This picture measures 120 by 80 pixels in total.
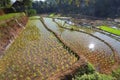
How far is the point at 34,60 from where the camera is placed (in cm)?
1834

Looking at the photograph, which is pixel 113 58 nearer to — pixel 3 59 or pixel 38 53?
pixel 38 53

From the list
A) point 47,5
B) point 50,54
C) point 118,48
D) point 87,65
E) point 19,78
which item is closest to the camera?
point 19,78

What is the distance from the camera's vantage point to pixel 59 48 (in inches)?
906

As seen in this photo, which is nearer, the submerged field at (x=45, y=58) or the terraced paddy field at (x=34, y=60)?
the terraced paddy field at (x=34, y=60)

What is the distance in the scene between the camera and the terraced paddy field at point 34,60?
15.2 m

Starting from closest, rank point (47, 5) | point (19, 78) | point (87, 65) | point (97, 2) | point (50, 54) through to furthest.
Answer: point (19, 78), point (87, 65), point (50, 54), point (97, 2), point (47, 5)

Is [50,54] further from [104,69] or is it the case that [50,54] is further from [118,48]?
[118,48]

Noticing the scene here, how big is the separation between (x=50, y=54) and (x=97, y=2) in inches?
2570

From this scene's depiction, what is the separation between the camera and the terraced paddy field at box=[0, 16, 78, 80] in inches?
598

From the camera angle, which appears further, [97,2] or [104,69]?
[97,2]

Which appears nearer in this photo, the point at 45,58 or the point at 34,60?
the point at 34,60

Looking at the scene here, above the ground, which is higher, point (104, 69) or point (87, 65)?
point (87, 65)

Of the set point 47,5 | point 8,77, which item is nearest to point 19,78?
point 8,77

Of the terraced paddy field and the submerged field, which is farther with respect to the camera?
the submerged field
